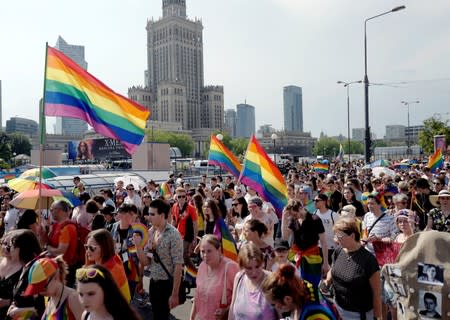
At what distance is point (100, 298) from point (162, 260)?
1983 mm

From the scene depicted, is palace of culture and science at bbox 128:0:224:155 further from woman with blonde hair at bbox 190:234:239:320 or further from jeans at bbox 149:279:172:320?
woman with blonde hair at bbox 190:234:239:320

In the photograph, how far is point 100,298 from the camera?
288cm

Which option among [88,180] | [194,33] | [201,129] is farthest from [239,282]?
[194,33]

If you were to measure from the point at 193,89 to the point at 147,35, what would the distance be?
23402 millimetres

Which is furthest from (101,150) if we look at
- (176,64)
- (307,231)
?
(176,64)

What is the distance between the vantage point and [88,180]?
16.2 metres

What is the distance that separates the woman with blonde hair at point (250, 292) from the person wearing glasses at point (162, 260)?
1.23 m

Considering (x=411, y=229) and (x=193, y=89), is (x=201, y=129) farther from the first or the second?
(x=411, y=229)

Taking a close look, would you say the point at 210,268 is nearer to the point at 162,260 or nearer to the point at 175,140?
the point at 162,260

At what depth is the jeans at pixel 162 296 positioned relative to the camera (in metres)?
4.86

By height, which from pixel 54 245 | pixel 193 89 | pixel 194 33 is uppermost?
pixel 194 33

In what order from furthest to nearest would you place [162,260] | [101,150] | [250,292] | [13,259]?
1. [101,150]
2. [162,260]
3. [13,259]
4. [250,292]

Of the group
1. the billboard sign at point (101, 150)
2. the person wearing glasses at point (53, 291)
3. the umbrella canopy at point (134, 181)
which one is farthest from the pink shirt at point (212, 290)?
the billboard sign at point (101, 150)

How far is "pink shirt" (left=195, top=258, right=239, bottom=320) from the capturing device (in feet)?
12.8
